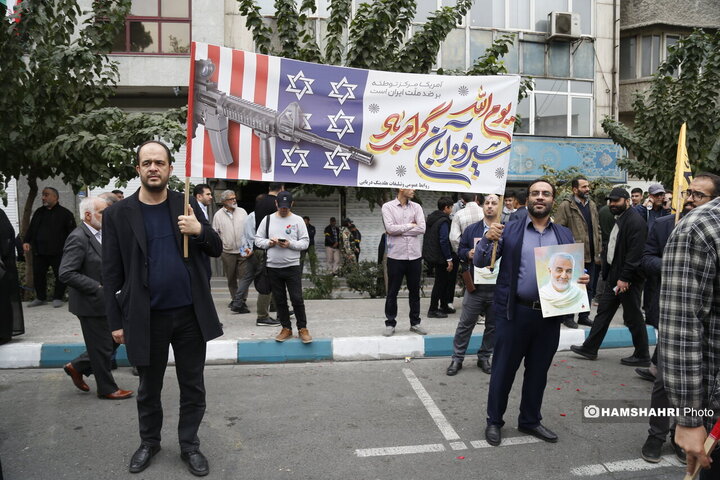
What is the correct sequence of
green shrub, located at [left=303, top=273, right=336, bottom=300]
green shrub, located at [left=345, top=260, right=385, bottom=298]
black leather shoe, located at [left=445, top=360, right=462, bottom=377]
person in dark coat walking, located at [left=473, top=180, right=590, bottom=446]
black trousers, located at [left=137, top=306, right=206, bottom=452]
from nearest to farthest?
black trousers, located at [left=137, top=306, right=206, bottom=452] → person in dark coat walking, located at [left=473, top=180, right=590, bottom=446] → black leather shoe, located at [left=445, top=360, right=462, bottom=377] → green shrub, located at [left=303, top=273, right=336, bottom=300] → green shrub, located at [left=345, top=260, right=385, bottom=298]

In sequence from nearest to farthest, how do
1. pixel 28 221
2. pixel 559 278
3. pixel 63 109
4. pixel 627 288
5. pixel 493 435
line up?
pixel 559 278 → pixel 493 435 → pixel 627 288 → pixel 63 109 → pixel 28 221

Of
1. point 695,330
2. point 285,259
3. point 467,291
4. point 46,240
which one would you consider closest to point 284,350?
point 285,259

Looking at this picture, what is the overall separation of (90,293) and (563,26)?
55.4 ft

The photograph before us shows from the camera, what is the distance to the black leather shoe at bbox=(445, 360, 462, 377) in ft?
18.6

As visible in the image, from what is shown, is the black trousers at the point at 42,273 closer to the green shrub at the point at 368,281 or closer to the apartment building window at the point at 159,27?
the green shrub at the point at 368,281

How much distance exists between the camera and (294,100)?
15.6 feet

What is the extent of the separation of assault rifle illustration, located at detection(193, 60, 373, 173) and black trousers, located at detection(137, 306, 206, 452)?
1.52 meters

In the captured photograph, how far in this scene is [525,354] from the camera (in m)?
4.09

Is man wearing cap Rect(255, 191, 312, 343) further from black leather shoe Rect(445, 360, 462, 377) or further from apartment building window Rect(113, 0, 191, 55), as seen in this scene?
apartment building window Rect(113, 0, 191, 55)

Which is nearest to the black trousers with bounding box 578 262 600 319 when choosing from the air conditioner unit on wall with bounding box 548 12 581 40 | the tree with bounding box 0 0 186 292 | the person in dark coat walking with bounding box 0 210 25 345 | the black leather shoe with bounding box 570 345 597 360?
the black leather shoe with bounding box 570 345 597 360

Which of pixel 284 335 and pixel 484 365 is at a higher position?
pixel 284 335

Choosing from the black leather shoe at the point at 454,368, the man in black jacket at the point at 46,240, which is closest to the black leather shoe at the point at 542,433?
the black leather shoe at the point at 454,368

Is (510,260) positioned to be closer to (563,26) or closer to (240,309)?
(240,309)

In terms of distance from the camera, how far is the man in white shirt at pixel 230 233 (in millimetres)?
8383
